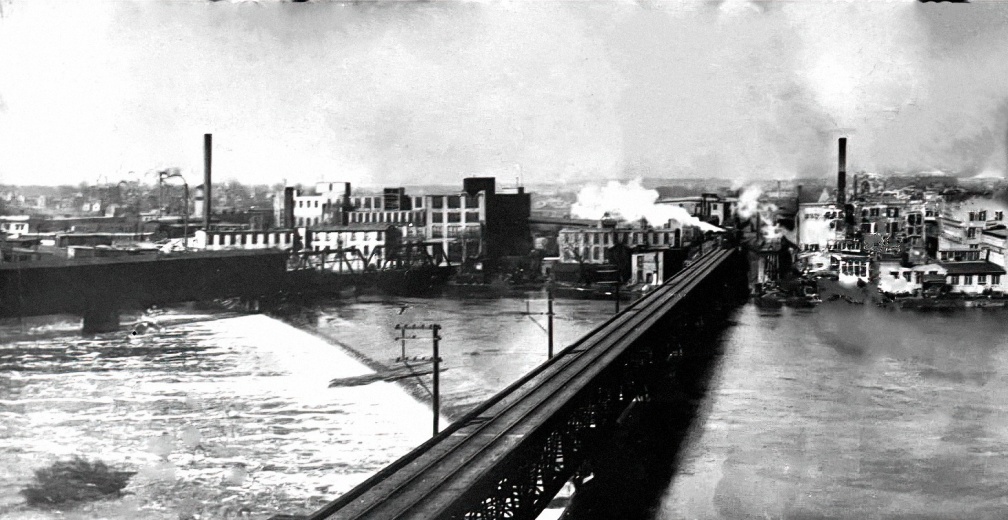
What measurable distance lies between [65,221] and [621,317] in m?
5.31

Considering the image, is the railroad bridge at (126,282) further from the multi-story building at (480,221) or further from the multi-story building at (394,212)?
the multi-story building at (480,221)

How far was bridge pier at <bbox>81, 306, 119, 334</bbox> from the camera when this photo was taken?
243 inches

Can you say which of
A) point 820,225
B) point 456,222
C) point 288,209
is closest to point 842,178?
point 820,225

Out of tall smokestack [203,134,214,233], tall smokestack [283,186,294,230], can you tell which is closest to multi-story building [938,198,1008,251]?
tall smokestack [283,186,294,230]

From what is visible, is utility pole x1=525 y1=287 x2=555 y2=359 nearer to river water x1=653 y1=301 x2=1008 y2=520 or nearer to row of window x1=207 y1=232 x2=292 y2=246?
river water x1=653 y1=301 x2=1008 y2=520

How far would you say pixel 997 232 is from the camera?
8.47m

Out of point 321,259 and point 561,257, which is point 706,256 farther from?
point 321,259

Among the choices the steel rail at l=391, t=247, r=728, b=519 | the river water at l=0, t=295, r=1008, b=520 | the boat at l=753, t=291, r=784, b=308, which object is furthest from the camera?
the boat at l=753, t=291, r=784, b=308

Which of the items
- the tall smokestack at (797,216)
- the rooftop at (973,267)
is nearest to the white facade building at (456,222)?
the tall smokestack at (797,216)

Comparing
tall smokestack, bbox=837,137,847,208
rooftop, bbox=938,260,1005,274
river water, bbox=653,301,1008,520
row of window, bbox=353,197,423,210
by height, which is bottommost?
river water, bbox=653,301,1008,520

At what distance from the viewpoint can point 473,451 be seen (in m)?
4.05

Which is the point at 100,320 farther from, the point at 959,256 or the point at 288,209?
the point at 959,256

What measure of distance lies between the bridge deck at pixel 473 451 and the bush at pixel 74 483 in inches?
99.5

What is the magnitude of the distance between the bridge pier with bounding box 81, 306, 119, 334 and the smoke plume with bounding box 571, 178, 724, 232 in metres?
4.03
